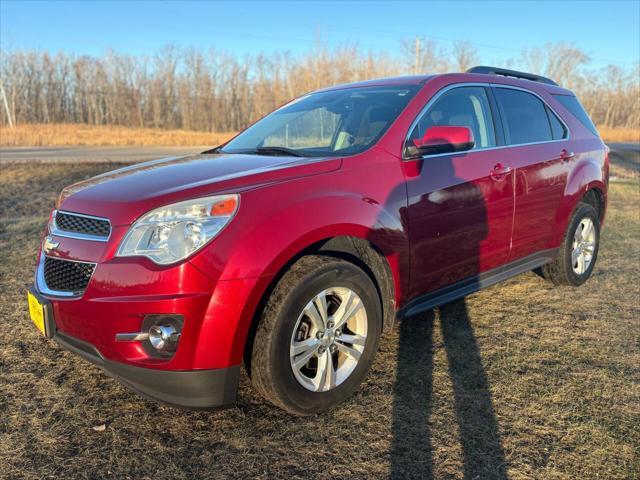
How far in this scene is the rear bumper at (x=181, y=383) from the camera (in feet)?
7.32

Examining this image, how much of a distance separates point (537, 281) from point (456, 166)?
2306mm

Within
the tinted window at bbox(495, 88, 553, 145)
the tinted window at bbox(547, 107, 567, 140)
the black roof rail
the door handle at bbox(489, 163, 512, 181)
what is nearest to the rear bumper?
the door handle at bbox(489, 163, 512, 181)

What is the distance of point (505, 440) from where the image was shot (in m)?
2.41

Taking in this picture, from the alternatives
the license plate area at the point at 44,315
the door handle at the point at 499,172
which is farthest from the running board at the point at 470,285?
the license plate area at the point at 44,315

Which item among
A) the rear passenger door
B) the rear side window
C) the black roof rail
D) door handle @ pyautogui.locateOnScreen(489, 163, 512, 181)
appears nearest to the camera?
door handle @ pyautogui.locateOnScreen(489, 163, 512, 181)

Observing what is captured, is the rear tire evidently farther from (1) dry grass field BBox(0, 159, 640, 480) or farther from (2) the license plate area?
(2) the license plate area

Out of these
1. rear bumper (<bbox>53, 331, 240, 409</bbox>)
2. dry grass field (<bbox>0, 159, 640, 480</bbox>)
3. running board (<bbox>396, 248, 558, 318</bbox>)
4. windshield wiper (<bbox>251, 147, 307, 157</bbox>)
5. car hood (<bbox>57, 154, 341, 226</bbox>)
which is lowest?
dry grass field (<bbox>0, 159, 640, 480</bbox>)

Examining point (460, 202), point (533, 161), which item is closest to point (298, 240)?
point (460, 202)

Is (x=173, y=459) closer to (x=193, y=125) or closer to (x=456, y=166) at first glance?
(x=456, y=166)

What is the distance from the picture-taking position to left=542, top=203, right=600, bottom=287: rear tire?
14.8ft

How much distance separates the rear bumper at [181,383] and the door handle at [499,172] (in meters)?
2.32

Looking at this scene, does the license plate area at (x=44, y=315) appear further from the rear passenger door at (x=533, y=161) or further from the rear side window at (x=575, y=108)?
the rear side window at (x=575, y=108)

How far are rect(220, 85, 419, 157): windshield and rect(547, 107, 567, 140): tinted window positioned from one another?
1.68 m

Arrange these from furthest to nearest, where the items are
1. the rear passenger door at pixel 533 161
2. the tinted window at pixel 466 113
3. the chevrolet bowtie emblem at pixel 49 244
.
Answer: the rear passenger door at pixel 533 161, the tinted window at pixel 466 113, the chevrolet bowtie emblem at pixel 49 244
